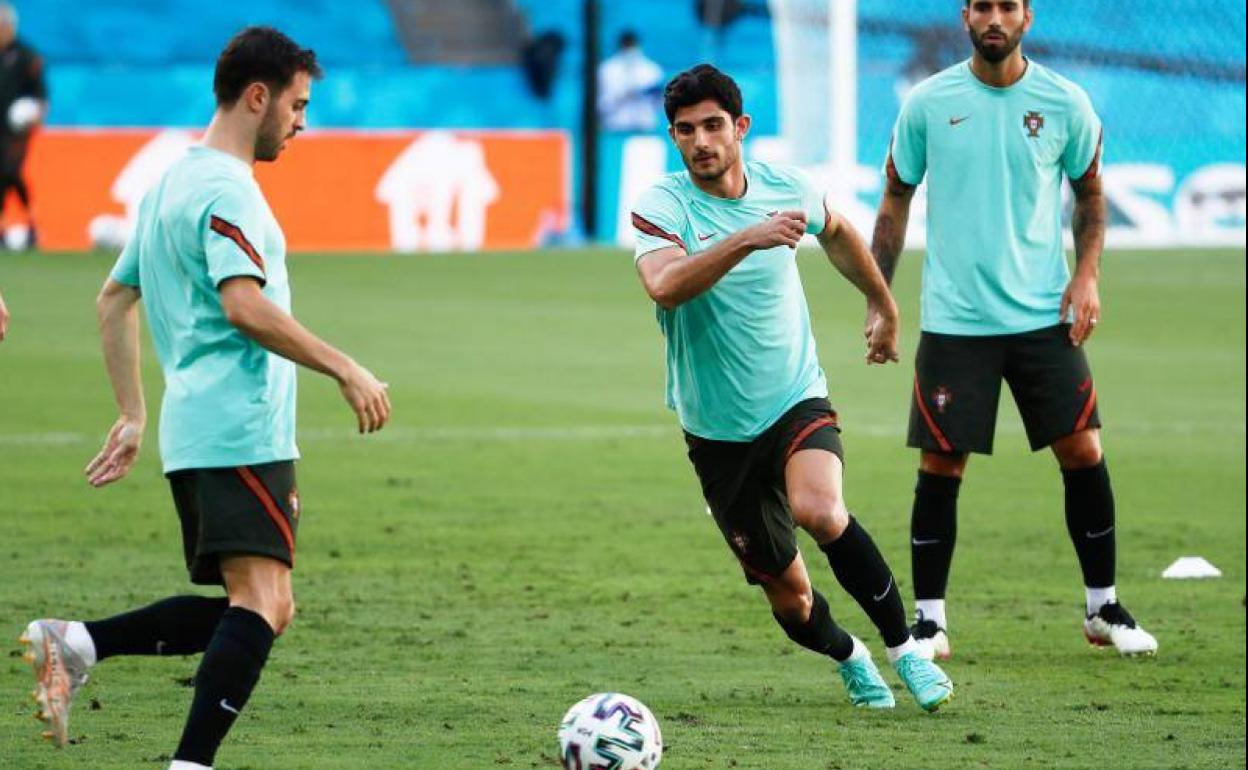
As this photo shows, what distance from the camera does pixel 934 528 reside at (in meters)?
8.09

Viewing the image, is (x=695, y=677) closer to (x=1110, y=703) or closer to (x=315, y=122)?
(x=1110, y=703)

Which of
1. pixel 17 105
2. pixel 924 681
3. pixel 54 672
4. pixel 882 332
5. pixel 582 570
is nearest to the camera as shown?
pixel 54 672

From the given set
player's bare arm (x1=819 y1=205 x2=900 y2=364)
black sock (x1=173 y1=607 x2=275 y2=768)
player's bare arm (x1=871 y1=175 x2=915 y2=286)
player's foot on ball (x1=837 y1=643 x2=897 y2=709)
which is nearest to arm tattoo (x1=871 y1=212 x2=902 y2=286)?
player's bare arm (x1=871 y1=175 x2=915 y2=286)

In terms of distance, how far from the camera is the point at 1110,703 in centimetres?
719

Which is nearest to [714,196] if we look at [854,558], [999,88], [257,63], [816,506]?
[816,506]

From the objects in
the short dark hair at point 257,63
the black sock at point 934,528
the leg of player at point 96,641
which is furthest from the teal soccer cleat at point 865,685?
the short dark hair at point 257,63

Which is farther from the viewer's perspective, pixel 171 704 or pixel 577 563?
pixel 577 563

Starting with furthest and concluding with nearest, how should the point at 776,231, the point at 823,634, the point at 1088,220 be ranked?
1. the point at 1088,220
2. the point at 823,634
3. the point at 776,231

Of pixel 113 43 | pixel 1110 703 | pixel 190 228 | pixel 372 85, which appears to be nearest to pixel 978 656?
pixel 1110 703

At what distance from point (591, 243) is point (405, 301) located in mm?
7073

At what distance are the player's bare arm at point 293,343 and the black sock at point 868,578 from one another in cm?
202

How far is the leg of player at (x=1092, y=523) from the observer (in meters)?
8.06

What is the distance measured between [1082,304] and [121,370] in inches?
132

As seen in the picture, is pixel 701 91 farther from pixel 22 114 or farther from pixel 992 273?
pixel 22 114
